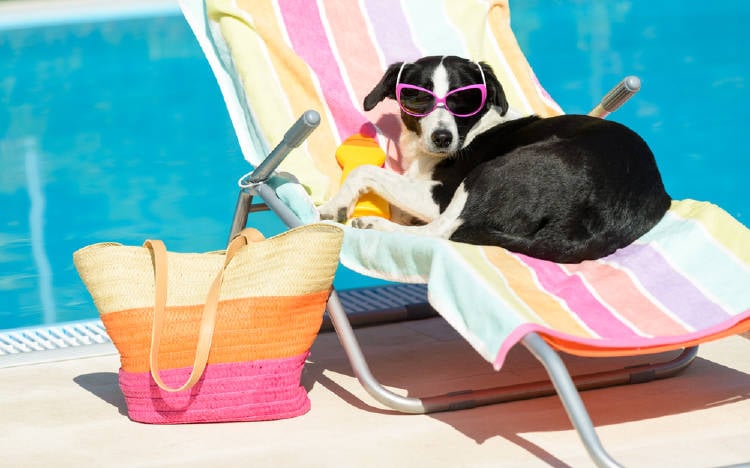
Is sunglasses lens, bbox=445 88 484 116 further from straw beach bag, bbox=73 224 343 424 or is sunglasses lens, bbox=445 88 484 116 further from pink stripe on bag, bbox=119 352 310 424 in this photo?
pink stripe on bag, bbox=119 352 310 424

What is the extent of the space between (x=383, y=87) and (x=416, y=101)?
0.13 metres

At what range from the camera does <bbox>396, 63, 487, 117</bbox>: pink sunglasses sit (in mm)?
3957

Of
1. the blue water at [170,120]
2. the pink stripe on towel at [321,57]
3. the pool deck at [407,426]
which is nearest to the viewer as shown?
the pool deck at [407,426]

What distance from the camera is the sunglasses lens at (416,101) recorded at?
13.0 feet

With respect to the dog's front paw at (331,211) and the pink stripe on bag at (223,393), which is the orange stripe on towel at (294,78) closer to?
the dog's front paw at (331,211)

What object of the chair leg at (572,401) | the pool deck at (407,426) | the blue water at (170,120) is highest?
the chair leg at (572,401)

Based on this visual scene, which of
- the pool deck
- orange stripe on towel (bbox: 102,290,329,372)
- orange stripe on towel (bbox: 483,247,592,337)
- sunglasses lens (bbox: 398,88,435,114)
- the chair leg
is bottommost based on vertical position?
the pool deck

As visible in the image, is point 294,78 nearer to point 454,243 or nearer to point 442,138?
point 442,138

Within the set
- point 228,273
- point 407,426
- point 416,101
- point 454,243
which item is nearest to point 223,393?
point 228,273

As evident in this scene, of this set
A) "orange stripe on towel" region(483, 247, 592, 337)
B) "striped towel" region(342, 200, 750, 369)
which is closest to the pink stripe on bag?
"striped towel" region(342, 200, 750, 369)

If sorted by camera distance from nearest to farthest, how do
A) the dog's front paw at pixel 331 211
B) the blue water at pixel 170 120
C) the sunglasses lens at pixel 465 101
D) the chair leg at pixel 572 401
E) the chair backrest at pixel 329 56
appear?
1. the chair leg at pixel 572 401
2. the dog's front paw at pixel 331 211
3. the sunglasses lens at pixel 465 101
4. the chair backrest at pixel 329 56
5. the blue water at pixel 170 120

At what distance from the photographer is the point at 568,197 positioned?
338 cm

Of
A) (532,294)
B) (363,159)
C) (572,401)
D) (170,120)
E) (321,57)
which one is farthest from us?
(170,120)

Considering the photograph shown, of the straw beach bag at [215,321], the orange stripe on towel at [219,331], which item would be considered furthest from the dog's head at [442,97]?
the orange stripe on towel at [219,331]
